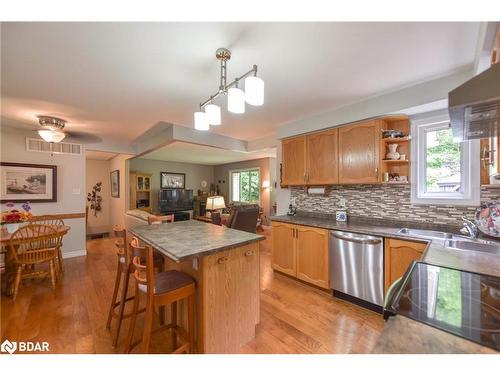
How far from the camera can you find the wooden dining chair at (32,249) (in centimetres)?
244

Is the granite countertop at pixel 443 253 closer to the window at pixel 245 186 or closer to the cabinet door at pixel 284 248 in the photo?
the cabinet door at pixel 284 248

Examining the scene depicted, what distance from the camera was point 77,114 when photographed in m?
2.82

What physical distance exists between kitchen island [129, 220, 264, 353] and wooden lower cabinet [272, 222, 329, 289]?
1060mm

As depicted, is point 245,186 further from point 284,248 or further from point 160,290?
point 160,290

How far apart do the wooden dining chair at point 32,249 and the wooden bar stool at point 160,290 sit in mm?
2074

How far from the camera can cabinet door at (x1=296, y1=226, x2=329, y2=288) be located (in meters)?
2.43

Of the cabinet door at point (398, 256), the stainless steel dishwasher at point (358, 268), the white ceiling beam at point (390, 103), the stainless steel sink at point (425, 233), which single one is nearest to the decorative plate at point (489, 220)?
the stainless steel sink at point (425, 233)

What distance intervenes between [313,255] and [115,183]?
231 inches

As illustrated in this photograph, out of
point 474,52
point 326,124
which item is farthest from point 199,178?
point 474,52

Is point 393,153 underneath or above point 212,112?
underneath

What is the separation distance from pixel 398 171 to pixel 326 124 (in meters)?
1.02

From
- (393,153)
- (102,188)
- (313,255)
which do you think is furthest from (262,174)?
(102,188)

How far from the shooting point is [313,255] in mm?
2541
